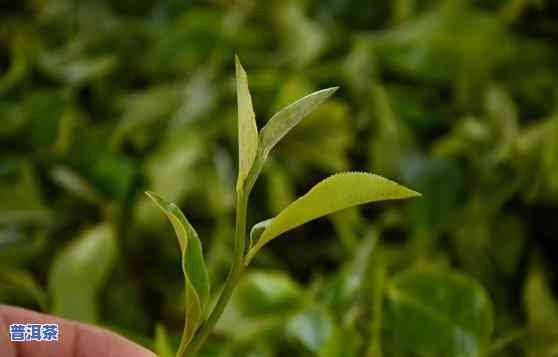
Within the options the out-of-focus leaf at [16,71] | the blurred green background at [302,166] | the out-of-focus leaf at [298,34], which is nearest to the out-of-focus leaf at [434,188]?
the blurred green background at [302,166]

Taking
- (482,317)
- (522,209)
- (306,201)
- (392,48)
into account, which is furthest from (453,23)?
(306,201)

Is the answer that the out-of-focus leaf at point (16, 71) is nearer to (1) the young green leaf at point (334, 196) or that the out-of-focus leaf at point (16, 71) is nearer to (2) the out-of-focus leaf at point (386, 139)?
(2) the out-of-focus leaf at point (386, 139)

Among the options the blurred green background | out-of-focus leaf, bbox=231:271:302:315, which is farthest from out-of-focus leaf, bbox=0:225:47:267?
out-of-focus leaf, bbox=231:271:302:315

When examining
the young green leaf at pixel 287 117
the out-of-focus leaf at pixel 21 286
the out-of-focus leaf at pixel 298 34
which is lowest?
the out-of-focus leaf at pixel 21 286

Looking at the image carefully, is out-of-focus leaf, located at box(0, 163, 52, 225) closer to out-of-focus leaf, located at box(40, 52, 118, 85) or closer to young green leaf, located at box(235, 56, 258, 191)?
out-of-focus leaf, located at box(40, 52, 118, 85)

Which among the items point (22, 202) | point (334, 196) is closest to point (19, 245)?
point (22, 202)

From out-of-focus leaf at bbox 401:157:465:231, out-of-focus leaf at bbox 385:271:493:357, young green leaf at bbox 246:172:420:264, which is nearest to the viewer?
young green leaf at bbox 246:172:420:264

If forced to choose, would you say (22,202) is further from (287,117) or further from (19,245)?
(287,117)
